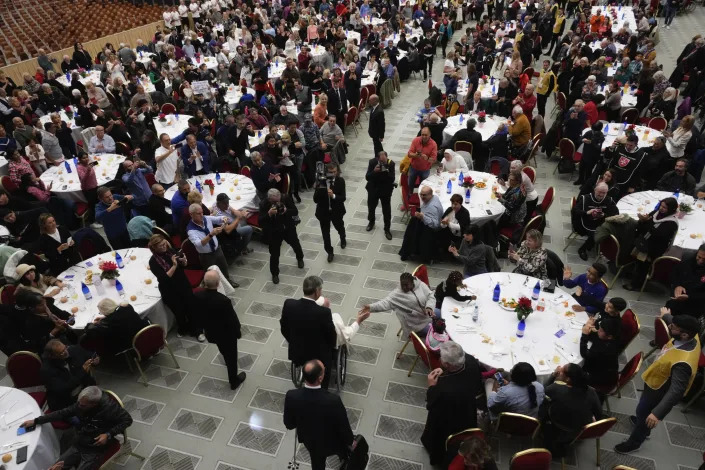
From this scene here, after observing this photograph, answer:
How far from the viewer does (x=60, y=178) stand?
911 cm

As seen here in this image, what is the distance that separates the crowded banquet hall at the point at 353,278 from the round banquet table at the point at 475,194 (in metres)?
0.05

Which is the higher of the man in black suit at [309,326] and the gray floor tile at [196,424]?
the man in black suit at [309,326]

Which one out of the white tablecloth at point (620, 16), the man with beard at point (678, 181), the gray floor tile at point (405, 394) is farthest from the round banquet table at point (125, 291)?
the white tablecloth at point (620, 16)

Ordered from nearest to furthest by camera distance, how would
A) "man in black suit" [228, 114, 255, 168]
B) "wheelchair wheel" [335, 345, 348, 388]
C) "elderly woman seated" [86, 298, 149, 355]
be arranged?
"elderly woman seated" [86, 298, 149, 355], "wheelchair wheel" [335, 345, 348, 388], "man in black suit" [228, 114, 255, 168]

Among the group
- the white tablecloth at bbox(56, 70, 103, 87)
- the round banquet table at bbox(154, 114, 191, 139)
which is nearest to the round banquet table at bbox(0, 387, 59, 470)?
the round banquet table at bbox(154, 114, 191, 139)

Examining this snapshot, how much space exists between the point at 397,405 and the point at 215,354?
2654 mm

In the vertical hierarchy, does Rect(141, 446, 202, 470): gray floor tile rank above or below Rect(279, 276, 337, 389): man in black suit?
below

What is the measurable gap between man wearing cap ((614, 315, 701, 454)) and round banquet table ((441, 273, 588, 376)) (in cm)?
72

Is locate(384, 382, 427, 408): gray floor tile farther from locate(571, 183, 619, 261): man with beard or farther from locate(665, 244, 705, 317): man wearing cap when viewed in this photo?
locate(571, 183, 619, 261): man with beard

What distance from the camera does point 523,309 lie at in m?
5.21

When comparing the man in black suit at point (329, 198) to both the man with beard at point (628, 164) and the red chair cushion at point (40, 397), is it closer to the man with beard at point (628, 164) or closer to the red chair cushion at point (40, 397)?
the red chair cushion at point (40, 397)

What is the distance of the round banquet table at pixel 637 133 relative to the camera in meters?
9.40

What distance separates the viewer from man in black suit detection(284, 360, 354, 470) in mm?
3818

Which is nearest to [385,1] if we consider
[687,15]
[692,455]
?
[687,15]
